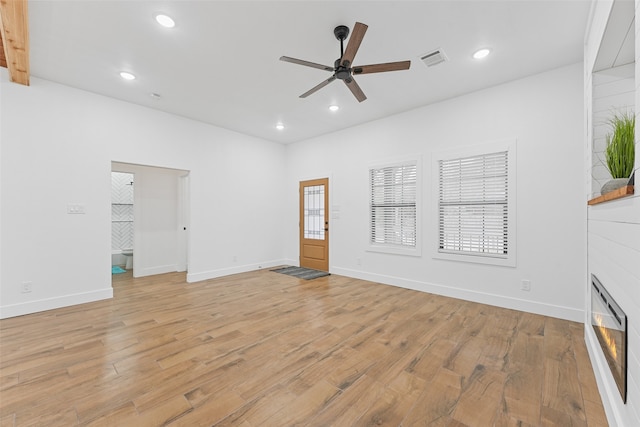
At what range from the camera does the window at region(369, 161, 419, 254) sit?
185 inches

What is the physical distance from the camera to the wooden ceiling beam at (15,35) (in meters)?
2.28

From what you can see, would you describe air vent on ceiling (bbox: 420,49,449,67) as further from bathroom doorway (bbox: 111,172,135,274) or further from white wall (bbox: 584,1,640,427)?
bathroom doorway (bbox: 111,172,135,274)

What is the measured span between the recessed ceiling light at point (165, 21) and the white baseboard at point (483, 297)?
4.61 metres

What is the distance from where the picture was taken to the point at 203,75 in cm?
355

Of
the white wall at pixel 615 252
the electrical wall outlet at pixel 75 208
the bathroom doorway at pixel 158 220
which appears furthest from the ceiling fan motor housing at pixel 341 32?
the electrical wall outlet at pixel 75 208

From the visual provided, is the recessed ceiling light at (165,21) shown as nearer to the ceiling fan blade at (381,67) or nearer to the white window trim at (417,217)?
the ceiling fan blade at (381,67)

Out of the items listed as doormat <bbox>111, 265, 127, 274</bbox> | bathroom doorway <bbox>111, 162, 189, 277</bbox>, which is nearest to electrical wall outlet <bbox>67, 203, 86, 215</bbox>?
bathroom doorway <bbox>111, 162, 189, 277</bbox>

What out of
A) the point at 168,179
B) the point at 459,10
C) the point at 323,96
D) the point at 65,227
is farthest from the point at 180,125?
the point at 459,10

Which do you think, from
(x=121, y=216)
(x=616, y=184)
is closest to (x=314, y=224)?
(x=616, y=184)

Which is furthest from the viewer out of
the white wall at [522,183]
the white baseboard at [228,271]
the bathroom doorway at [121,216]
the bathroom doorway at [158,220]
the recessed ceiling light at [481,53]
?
the bathroom doorway at [121,216]

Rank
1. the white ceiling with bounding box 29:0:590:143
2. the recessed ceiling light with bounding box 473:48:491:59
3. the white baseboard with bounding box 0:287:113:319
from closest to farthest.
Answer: the white ceiling with bounding box 29:0:590:143 → the recessed ceiling light with bounding box 473:48:491:59 → the white baseboard with bounding box 0:287:113:319

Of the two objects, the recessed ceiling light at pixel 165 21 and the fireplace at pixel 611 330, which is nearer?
the fireplace at pixel 611 330

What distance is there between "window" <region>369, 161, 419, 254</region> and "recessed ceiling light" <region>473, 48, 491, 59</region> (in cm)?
182

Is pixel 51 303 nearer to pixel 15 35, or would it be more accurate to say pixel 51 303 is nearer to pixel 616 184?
pixel 15 35
